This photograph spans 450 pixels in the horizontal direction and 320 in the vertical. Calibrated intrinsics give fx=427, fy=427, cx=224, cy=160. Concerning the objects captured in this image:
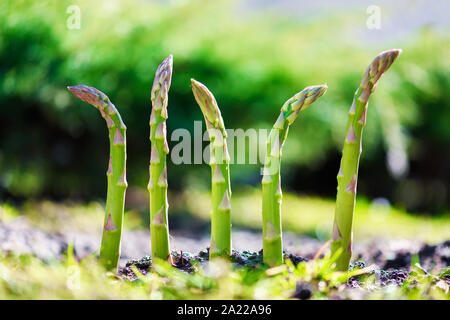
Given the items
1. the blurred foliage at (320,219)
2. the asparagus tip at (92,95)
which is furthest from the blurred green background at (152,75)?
the asparagus tip at (92,95)

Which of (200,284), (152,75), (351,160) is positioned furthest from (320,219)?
(200,284)

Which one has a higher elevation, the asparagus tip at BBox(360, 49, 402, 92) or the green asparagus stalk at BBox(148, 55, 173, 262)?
the asparagus tip at BBox(360, 49, 402, 92)

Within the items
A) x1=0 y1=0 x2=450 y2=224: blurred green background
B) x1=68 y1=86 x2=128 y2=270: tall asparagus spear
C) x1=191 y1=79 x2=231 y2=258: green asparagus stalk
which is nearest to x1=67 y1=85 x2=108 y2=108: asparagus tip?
x1=68 y1=86 x2=128 y2=270: tall asparagus spear

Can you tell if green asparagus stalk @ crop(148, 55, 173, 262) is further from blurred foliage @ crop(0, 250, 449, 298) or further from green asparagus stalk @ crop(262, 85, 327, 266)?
green asparagus stalk @ crop(262, 85, 327, 266)

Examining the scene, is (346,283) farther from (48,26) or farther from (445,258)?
(48,26)

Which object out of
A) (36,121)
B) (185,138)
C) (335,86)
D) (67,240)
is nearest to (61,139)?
(36,121)

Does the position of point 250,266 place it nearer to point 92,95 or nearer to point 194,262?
point 194,262
